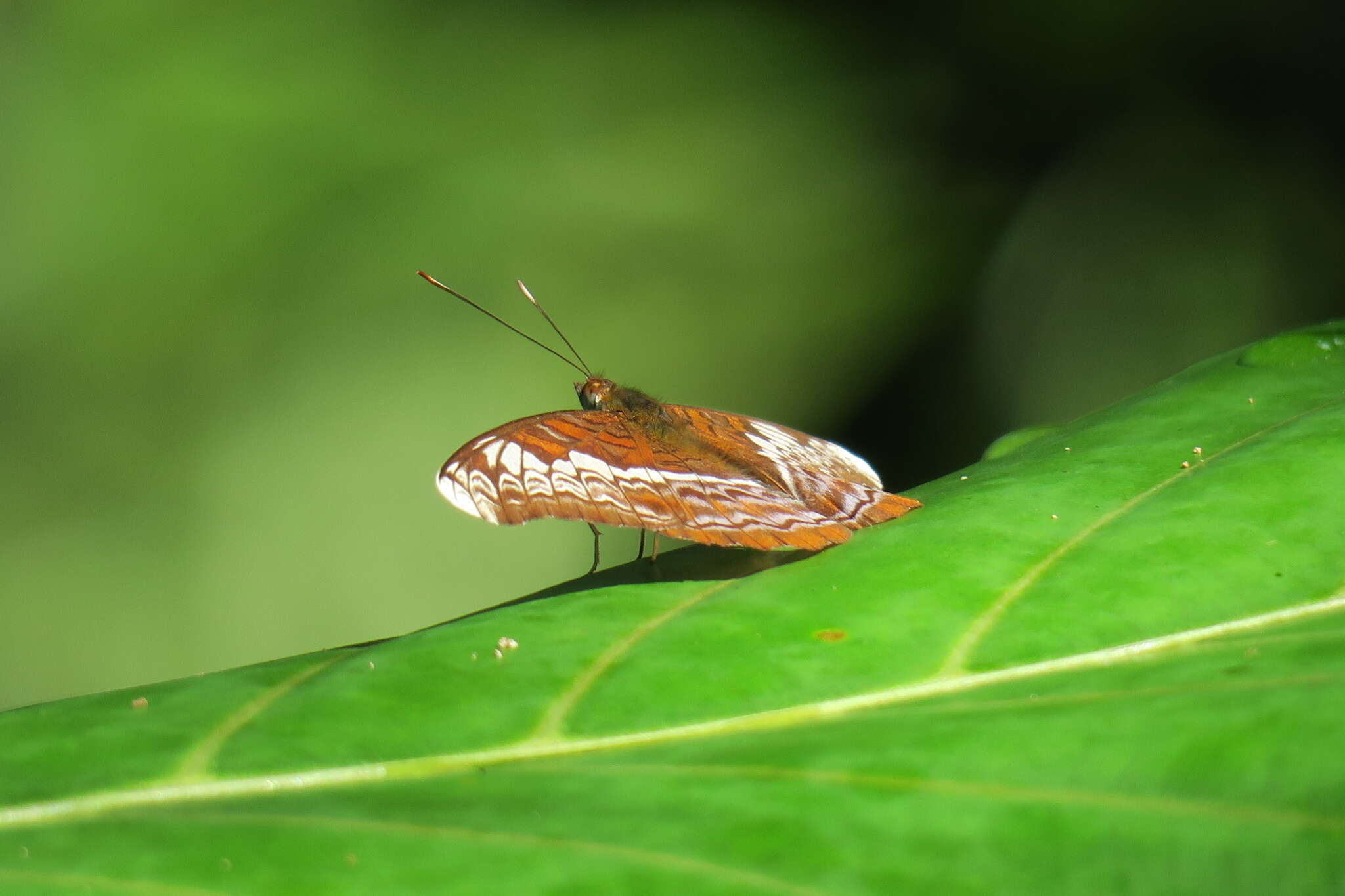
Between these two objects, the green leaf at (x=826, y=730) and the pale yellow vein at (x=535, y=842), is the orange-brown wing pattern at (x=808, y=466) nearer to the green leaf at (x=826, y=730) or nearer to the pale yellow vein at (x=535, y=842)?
the green leaf at (x=826, y=730)

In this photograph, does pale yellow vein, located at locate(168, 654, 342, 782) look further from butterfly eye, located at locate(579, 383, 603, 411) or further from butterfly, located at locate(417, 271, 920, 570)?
butterfly eye, located at locate(579, 383, 603, 411)

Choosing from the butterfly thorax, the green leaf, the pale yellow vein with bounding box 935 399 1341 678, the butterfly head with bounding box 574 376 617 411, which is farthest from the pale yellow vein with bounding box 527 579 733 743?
the butterfly head with bounding box 574 376 617 411

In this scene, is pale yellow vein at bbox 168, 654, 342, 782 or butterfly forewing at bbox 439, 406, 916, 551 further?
butterfly forewing at bbox 439, 406, 916, 551

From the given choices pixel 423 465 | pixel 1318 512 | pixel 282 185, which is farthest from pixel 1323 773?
pixel 282 185

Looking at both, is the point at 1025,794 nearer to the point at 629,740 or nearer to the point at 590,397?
the point at 629,740

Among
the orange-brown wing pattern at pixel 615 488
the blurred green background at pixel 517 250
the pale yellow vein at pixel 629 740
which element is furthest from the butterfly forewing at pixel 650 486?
the blurred green background at pixel 517 250

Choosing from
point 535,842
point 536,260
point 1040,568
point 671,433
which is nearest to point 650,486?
point 671,433
